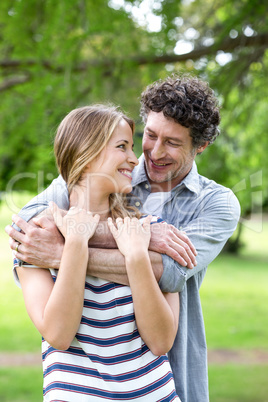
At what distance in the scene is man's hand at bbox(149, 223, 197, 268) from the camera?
167cm

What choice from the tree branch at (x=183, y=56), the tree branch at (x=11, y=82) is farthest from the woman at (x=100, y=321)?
the tree branch at (x=11, y=82)

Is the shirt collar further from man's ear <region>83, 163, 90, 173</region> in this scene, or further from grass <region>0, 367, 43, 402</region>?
grass <region>0, 367, 43, 402</region>

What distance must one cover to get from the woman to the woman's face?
15 centimetres

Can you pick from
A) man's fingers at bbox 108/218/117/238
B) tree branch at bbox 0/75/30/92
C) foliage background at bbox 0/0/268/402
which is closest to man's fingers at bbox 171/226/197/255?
man's fingers at bbox 108/218/117/238

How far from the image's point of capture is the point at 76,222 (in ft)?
5.30

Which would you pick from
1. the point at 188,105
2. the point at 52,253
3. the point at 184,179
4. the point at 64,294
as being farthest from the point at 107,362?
the point at 188,105

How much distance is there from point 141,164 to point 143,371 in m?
0.93

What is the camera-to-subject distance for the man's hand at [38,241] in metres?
1.59

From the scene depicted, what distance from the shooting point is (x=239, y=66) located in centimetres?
349

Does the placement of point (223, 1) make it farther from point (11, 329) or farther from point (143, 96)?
point (11, 329)

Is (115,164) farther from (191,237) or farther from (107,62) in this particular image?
(107,62)

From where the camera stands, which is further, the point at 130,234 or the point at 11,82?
the point at 11,82

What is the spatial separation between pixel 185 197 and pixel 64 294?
76 centimetres

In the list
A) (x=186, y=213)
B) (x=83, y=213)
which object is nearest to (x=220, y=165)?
(x=186, y=213)
